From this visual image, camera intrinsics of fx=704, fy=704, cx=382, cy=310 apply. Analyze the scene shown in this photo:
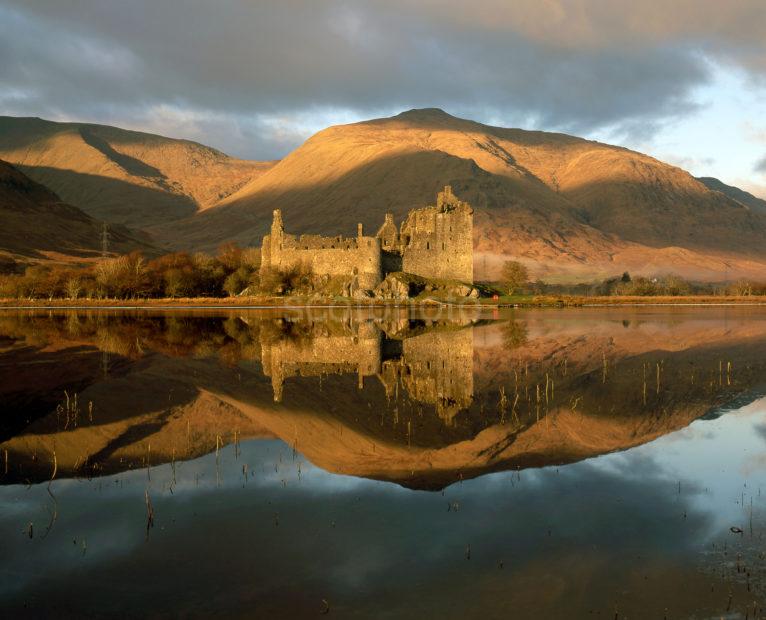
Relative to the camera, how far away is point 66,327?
48906 millimetres

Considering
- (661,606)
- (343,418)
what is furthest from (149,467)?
(661,606)

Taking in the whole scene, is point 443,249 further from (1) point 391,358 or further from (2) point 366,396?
(2) point 366,396

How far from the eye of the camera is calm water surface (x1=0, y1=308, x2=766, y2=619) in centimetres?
818

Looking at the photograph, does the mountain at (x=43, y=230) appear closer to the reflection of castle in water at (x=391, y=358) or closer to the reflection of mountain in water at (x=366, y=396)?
the reflection of castle in water at (x=391, y=358)

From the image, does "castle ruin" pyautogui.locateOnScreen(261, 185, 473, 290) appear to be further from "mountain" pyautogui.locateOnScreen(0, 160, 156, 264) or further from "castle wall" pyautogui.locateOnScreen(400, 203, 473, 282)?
"mountain" pyautogui.locateOnScreen(0, 160, 156, 264)

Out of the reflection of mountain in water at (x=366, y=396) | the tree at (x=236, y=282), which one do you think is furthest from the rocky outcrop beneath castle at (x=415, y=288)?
the reflection of mountain in water at (x=366, y=396)

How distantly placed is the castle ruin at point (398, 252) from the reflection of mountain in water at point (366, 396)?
47957mm

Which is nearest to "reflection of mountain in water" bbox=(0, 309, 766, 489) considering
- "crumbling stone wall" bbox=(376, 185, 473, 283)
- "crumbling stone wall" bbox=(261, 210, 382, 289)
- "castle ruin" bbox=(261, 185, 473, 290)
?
"crumbling stone wall" bbox=(261, 210, 382, 289)

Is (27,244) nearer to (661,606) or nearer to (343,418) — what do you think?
(343,418)

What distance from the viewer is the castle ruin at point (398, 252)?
3524 inches

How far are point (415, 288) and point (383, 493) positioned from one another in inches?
2958

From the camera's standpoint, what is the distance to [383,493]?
1189cm

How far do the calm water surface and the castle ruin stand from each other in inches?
2487

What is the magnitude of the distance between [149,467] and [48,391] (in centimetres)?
1058
